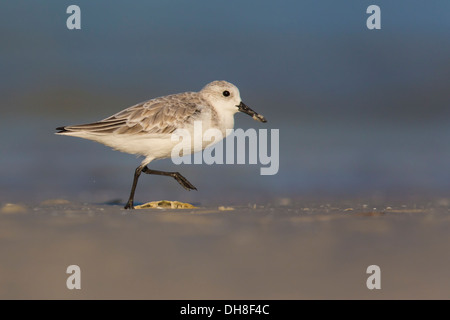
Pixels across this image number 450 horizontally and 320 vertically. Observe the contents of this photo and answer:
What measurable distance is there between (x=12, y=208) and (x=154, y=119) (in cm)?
171

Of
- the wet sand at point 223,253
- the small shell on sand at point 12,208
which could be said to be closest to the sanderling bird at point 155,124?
the wet sand at point 223,253

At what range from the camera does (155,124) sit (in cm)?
794

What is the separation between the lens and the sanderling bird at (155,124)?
7.88m

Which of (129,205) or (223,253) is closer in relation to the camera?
(223,253)

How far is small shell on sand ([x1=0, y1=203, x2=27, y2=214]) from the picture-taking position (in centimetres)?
737

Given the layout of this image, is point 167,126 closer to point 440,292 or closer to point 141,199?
point 141,199

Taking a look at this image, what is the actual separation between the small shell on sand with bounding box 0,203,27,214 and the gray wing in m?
0.96

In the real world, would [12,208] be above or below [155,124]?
below

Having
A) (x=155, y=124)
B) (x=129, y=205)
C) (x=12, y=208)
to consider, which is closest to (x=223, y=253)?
(x=129, y=205)

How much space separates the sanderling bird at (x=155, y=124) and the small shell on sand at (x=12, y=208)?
35.2 inches

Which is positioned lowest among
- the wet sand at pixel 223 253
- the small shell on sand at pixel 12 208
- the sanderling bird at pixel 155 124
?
the wet sand at pixel 223 253

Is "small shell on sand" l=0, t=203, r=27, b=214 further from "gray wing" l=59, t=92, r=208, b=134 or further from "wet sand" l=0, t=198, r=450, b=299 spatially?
"gray wing" l=59, t=92, r=208, b=134

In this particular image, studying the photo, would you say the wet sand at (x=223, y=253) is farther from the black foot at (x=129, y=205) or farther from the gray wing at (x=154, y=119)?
the gray wing at (x=154, y=119)

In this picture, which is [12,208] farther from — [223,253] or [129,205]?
[223,253]
